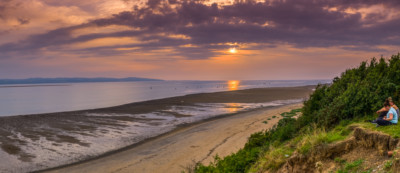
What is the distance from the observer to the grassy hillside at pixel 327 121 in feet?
26.7

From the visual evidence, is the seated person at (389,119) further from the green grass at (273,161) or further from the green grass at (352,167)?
the green grass at (273,161)

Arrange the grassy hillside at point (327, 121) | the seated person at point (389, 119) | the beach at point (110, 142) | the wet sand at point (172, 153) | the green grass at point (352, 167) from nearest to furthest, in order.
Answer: the green grass at point (352, 167) → the seated person at point (389, 119) → the grassy hillside at point (327, 121) → the wet sand at point (172, 153) → the beach at point (110, 142)

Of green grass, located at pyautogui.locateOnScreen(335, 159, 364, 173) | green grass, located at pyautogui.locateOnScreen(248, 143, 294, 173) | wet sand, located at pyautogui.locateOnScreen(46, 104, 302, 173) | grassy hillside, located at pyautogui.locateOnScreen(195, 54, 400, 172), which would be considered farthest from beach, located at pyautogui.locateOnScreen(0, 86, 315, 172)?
green grass, located at pyautogui.locateOnScreen(335, 159, 364, 173)

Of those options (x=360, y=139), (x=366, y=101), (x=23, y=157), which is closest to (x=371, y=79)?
(x=366, y=101)

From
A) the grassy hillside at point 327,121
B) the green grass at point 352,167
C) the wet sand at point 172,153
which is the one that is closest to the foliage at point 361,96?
the grassy hillside at point 327,121

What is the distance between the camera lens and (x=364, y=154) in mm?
6656

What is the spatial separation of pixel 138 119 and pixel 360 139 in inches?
1082

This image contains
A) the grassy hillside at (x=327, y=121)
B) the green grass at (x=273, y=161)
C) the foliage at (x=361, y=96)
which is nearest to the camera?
the green grass at (x=273, y=161)

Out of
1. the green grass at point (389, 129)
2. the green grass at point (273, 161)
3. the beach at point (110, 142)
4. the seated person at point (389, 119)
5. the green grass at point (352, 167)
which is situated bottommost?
the beach at point (110, 142)

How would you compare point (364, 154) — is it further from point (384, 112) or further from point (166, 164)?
point (166, 164)

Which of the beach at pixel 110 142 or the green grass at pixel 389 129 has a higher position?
the green grass at pixel 389 129

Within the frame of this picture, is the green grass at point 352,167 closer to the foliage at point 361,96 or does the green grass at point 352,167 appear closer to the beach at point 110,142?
the foliage at point 361,96

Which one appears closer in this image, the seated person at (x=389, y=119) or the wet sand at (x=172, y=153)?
the seated person at (x=389, y=119)

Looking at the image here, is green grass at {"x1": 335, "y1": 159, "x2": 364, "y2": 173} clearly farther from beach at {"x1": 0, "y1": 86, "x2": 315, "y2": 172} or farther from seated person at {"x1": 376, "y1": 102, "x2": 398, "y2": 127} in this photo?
beach at {"x1": 0, "y1": 86, "x2": 315, "y2": 172}
